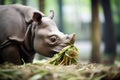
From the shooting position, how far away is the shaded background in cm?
1270

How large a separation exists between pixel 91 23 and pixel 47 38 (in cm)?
725

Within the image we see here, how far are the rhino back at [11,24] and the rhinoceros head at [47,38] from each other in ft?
0.70

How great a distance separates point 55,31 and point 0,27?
0.79m

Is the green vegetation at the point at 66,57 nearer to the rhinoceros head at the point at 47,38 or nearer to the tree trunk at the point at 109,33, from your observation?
the rhinoceros head at the point at 47,38

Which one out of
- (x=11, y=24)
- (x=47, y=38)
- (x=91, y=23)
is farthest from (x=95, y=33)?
(x=11, y=24)

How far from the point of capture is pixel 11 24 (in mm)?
5953

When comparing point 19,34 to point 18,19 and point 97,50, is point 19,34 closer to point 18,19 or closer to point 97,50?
point 18,19

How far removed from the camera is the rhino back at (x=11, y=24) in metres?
5.87

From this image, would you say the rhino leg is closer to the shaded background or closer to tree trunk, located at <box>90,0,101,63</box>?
the shaded background

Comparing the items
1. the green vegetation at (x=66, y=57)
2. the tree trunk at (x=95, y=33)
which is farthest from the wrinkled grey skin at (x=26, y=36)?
the tree trunk at (x=95, y=33)

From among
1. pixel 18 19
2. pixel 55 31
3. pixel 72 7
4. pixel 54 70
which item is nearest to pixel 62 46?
pixel 55 31

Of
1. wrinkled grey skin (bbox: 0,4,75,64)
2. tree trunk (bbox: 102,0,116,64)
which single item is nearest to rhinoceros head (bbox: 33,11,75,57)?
wrinkled grey skin (bbox: 0,4,75,64)

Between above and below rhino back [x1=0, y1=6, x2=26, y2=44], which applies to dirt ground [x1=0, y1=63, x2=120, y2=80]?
below

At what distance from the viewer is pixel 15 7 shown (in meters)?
6.34
